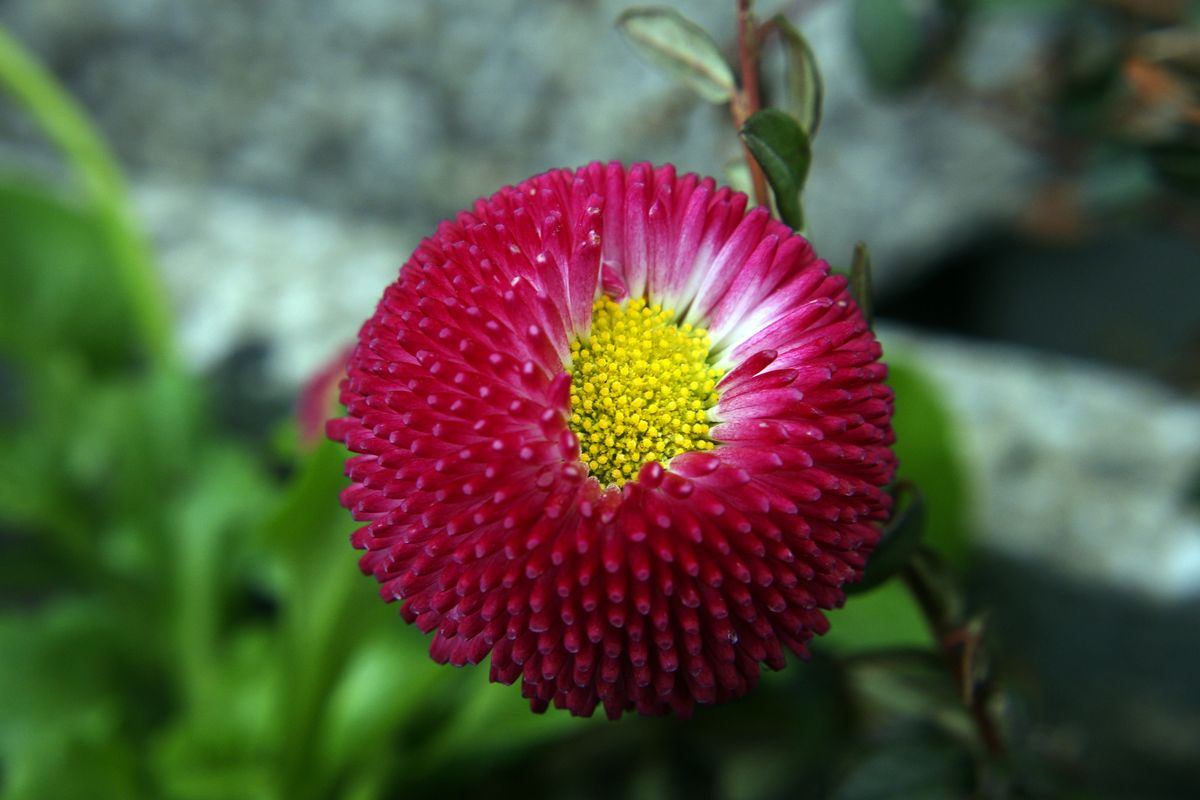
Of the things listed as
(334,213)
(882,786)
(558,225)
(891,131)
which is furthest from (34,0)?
(882,786)

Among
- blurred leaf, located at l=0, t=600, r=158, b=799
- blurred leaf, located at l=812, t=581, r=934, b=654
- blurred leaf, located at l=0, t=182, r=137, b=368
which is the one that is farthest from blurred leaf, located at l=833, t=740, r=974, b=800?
blurred leaf, located at l=0, t=182, r=137, b=368

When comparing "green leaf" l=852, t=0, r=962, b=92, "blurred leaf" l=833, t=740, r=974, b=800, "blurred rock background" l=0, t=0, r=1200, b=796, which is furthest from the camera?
"blurred rock background" l=0, t=0, r=1200, b=796

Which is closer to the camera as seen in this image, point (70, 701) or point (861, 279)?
point (861, 279)

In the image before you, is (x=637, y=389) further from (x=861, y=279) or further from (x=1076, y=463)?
(x=1076, y=463)

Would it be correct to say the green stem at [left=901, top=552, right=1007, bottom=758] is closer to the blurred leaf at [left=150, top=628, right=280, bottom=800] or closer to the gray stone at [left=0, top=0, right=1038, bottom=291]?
Answer: the blurred leaf at [left=150, top=628, right=280, bottom=800]

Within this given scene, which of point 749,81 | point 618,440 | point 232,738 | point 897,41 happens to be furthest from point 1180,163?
point 232,738

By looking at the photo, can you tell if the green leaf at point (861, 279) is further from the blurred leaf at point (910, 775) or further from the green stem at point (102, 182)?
the green stem at point (102, 182)

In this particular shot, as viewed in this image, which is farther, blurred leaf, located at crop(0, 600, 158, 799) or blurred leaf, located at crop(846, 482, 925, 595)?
blurred leaf, located at crop(0, 600, 158, 799)
